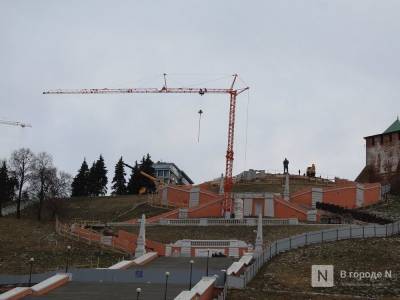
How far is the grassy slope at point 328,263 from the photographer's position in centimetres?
3281

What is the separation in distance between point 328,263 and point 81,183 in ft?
230

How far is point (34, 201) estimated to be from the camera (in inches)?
3233

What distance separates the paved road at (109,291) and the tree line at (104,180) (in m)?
66.9

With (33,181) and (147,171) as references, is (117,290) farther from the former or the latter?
(147,171)

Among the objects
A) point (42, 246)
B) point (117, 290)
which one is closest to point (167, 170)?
point (42, 246)

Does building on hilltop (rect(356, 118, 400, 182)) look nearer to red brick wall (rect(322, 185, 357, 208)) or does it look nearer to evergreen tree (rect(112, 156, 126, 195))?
red brick wall (rect(322, 185, 357, 208))

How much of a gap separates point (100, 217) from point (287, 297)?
45.8 m

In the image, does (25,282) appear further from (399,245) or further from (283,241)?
(399,245)

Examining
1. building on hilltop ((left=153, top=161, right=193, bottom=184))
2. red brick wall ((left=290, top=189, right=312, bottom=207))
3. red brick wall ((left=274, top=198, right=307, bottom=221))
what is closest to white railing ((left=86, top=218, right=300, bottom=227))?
red brick wall ((left=274, top=198, right=307, bottom=221))

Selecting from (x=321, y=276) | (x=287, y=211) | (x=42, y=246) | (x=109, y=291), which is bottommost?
(x=109, y=291)

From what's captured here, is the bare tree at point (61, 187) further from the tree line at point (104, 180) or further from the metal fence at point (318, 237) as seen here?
the metal fence at point (318, 237)

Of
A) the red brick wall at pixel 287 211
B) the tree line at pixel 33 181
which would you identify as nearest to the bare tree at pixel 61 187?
the tree line at pixel 33 181

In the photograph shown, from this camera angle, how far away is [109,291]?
107 feet

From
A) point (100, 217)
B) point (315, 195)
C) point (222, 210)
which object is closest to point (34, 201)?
point (100, 217)
